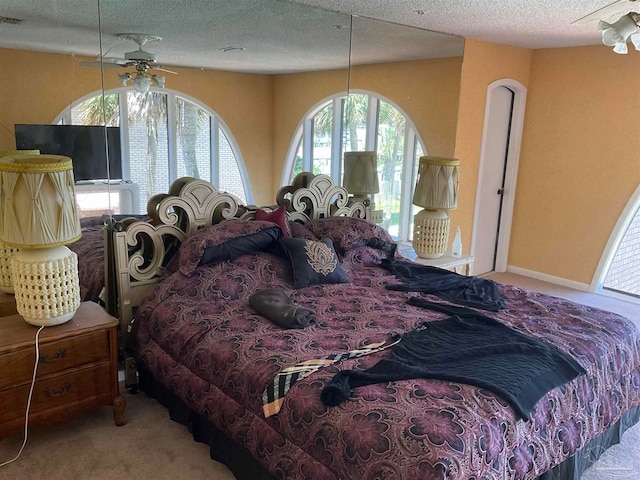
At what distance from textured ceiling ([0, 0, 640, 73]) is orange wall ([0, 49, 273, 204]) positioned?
7 centimetres

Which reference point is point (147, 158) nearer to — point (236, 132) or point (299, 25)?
point (236, 132)

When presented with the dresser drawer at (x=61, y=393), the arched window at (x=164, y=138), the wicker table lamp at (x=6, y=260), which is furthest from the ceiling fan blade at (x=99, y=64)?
the dresser drawer at (x=61, y=393)

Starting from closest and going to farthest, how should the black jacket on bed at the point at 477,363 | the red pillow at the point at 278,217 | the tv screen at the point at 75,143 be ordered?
the black jacket on bed at the point at 477,363 → the tv screen at the point at 75,143 → the red pillow at the point at 278,217

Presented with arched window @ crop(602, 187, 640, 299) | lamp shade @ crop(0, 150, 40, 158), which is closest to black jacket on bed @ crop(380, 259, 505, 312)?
lamp shade @ crop(0, 150, 40, 158)

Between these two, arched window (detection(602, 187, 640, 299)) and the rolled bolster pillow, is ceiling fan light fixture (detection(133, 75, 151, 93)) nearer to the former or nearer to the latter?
the rolled bolster pillow

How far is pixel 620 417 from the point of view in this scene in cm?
251

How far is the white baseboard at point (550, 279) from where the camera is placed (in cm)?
540

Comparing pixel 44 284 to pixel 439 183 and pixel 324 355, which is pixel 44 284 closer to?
pixel 324 355

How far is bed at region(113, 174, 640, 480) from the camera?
1747 mm

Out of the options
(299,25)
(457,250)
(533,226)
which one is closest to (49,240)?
(299,25)

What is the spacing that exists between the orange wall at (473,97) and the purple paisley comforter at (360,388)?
2.27 meters

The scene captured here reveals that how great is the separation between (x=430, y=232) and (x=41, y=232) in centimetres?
277

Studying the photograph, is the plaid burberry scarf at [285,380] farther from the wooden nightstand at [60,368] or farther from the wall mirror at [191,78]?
the wall mirror at [191,78]

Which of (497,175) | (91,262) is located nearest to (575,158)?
(497,175)
